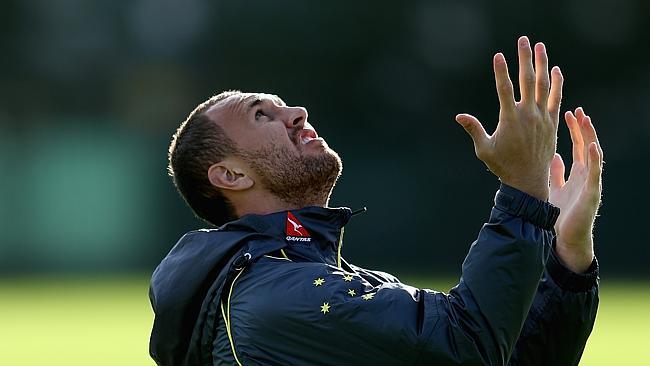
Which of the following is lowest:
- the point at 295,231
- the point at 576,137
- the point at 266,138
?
the point at 295,231

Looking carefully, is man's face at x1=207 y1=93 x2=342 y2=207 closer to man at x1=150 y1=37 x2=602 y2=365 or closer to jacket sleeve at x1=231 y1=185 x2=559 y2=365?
man at x1=150 y1=37 x2=602 y2=365

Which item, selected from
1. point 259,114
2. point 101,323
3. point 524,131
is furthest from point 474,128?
point 101,323

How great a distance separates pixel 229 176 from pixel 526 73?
1217mm

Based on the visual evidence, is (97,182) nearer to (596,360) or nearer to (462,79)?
(462,79)

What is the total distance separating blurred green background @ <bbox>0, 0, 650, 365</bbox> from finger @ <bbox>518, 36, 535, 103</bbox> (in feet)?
44.5

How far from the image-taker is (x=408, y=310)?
11.2ft

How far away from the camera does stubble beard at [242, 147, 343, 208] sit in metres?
4.07

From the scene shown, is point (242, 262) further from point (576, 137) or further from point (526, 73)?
point (576, 137)

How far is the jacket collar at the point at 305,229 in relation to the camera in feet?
12.5

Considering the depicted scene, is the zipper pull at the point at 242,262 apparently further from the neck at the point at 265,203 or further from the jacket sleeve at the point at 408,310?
the neck at the point at 265,203

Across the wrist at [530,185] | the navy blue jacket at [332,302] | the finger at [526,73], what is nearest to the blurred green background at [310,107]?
the navy blue jacket at [332,302]

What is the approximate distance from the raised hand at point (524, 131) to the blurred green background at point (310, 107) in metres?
13.5

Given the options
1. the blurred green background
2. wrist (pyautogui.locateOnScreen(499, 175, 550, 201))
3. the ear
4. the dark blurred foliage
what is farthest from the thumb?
the dark blurred foliage

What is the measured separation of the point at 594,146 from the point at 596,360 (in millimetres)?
6333
